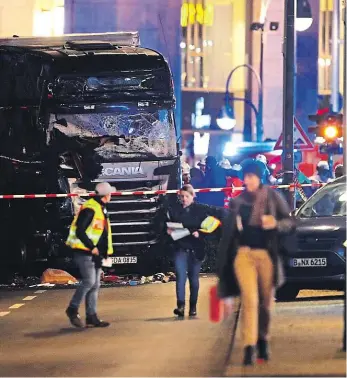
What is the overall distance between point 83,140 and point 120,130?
2.04 ft

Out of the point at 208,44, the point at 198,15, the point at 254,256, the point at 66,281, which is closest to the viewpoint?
the point at 254,256

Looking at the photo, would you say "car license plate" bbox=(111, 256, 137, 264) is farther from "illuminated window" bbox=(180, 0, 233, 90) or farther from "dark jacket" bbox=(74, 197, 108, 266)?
"illuminated window" bbox=(180, 0, 233, 90)

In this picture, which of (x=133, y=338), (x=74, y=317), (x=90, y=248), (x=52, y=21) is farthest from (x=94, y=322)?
(x=52, y=21)

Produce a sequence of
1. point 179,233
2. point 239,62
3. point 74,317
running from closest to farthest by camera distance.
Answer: point 74,317 → point 179,233 → point 239,62

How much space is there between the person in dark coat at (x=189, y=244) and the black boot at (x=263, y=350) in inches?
182

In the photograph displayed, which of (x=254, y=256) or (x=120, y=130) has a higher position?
(x=120, y=130)

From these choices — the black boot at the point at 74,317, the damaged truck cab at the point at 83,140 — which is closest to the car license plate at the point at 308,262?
the black boot at the point at 74,317

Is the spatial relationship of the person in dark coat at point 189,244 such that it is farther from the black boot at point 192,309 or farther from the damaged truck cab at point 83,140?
the damaged truck cab at point 83,140

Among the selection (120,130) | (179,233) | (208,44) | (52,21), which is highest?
(208,44)

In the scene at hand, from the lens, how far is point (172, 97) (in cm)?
2294

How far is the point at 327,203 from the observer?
18344 millimetres

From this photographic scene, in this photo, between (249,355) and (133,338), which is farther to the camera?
(133,338)

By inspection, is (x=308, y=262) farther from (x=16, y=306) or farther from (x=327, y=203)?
(x=16, y=306)

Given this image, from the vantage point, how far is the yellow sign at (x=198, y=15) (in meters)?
89.0
